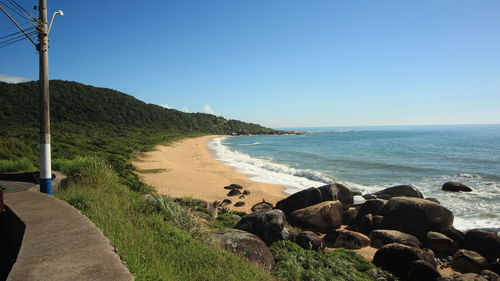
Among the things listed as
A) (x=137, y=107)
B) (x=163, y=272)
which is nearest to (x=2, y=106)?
(x=137, y=107)

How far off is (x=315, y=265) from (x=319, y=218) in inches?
182

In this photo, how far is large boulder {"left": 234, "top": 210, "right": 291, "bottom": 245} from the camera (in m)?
8.73

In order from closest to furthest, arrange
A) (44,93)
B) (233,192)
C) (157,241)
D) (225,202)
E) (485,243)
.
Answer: (157,241)
(44,93)
(485,243)
(225,202)
(233,192)

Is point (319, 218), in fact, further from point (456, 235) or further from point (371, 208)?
point (456, 235)

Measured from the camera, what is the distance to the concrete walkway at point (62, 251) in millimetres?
3254

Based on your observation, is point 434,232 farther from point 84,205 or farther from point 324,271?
point 84,205

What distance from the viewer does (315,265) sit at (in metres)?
7.11

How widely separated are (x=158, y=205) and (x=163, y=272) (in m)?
3.49

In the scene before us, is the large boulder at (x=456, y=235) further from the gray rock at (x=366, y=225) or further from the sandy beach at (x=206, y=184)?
the sandy beach at (x=206, y=184)

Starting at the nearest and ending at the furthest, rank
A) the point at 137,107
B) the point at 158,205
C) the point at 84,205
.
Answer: the point at 84,205 → the point at 158,205 → the point at 137,107

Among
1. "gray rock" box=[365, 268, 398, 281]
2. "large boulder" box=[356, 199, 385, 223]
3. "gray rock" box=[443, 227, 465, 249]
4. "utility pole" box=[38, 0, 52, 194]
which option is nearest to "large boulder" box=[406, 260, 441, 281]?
"gray rock" box=[365, 268, 398, 281]

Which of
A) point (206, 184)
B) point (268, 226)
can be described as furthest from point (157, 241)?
point (206, 184)

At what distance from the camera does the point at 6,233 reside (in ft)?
19.5

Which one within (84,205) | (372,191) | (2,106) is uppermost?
(2,106)
